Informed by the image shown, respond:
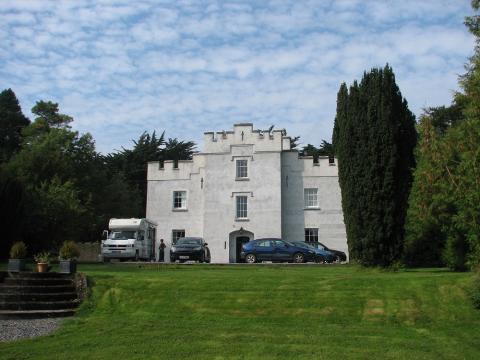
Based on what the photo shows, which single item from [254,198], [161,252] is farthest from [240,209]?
[161,252]

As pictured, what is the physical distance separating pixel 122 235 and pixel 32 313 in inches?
873

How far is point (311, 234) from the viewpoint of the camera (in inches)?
1617

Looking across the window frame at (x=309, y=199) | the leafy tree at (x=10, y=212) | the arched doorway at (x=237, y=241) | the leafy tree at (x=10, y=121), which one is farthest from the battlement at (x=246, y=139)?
the leafy tree at (x=10, y=121)

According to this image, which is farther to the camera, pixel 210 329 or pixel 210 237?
→ pixel 210 237

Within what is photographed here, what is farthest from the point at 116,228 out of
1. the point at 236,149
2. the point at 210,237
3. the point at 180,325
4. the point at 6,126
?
the point at 6,126

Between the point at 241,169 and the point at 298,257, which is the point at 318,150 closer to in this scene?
the point at 241,169

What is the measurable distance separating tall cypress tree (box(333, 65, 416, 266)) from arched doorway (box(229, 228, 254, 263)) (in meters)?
21.5

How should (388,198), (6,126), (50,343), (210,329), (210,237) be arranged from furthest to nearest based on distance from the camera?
(6,126) < (210,237) < (388,198) < (210,329) < (50,343)

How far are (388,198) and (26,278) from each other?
11665 millimetres

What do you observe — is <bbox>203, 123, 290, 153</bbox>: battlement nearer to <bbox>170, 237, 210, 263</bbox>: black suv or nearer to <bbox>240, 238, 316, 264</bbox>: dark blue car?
<bbox>170, 237, 210, 263</bbox>: black suv

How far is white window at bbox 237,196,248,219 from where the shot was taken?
4144 cm

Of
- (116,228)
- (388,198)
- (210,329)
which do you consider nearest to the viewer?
(210,329)

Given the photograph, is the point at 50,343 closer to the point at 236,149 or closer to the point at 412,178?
the point at 412,178

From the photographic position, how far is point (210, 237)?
4119 centimetres
